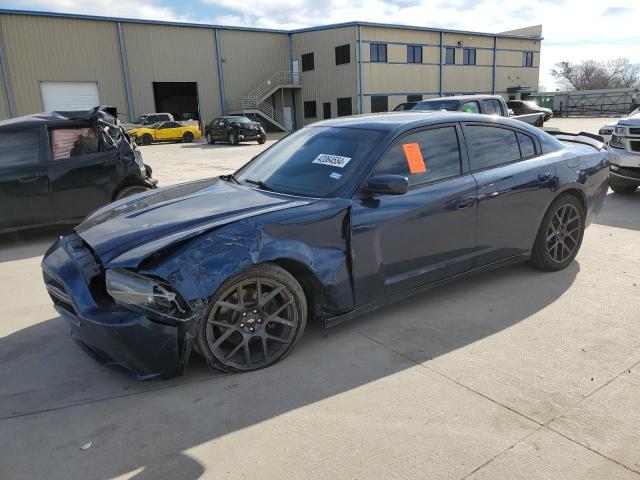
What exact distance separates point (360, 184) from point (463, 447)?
5.84 ft

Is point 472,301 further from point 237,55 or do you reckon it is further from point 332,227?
point 237,55

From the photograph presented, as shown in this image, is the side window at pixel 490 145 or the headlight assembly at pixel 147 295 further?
the side window at pixel 490 145

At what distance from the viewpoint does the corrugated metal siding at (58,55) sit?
31531 mm

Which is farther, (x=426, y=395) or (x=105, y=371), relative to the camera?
(x=105, y=371)

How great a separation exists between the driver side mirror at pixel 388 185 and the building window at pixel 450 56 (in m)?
41.9

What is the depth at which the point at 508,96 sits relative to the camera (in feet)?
153

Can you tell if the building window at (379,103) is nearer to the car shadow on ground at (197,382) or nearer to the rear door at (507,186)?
the rear door at (507,186)

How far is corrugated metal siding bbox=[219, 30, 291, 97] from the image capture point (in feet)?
129

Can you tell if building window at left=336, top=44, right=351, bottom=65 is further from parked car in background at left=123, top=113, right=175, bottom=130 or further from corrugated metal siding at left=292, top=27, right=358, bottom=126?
parked car in background at left=123, top=113, right=175, bottom=130

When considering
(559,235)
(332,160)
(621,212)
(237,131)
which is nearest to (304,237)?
(332,160)

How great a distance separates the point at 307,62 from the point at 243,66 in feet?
17.3

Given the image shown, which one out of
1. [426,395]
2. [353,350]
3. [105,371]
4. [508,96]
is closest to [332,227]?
[353,350]

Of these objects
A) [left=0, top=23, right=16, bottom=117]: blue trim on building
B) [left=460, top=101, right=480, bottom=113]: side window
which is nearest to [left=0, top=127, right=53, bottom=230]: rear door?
[left=460, top=101, right=480, bottom=113]: side window

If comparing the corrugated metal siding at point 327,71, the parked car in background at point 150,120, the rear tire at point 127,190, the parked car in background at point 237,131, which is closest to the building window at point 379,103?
the corrugated metal siding at point 327,71
